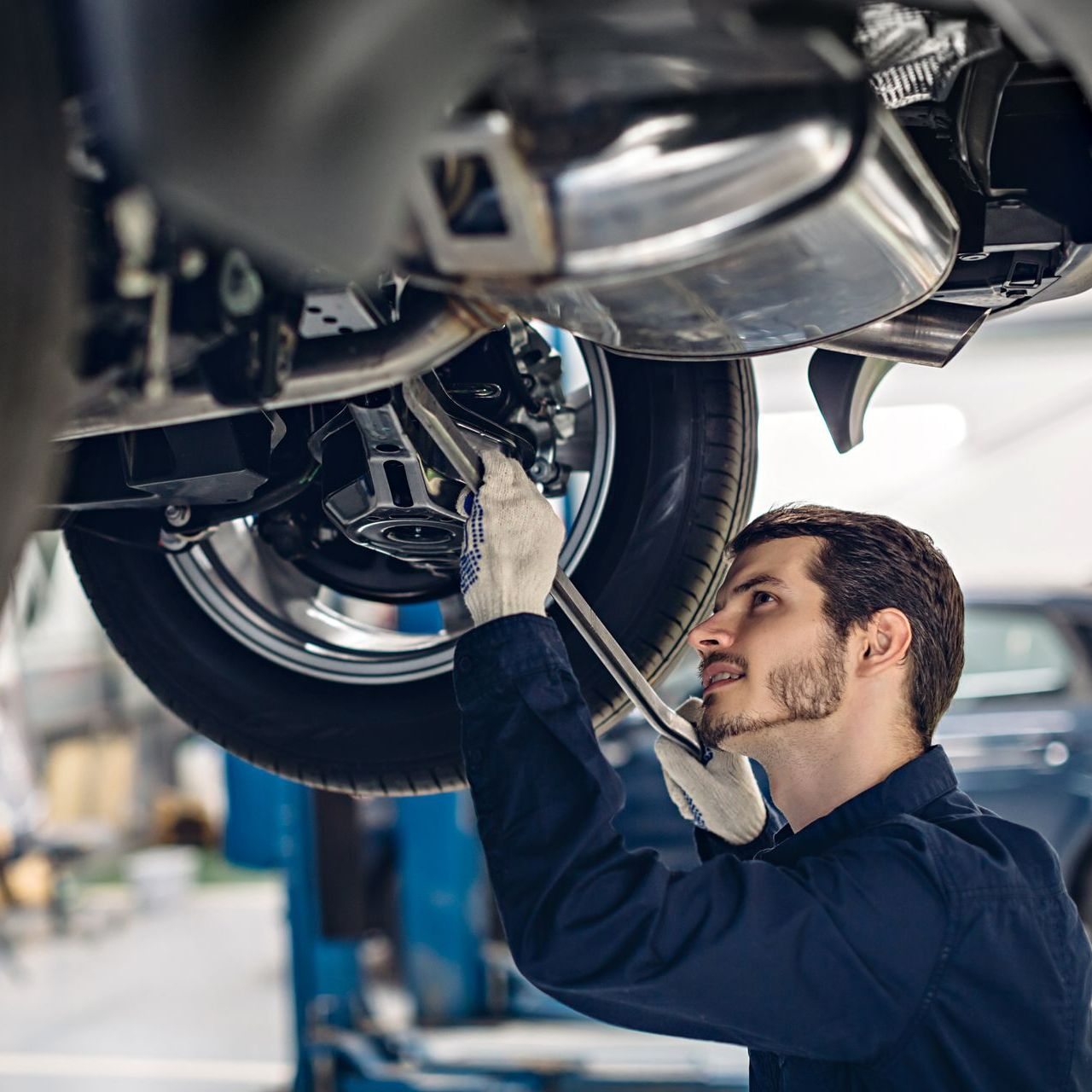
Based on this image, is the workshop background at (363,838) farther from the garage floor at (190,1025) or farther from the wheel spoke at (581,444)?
the wheel spoke at (581,444)

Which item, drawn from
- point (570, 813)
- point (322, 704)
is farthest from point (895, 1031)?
point (322, 704)

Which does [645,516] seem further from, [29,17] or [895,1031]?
[29,17]

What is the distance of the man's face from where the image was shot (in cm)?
109

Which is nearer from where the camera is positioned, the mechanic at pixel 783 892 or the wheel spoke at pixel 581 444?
the mechanic at pixel 783 892

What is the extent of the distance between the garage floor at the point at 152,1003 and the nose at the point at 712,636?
2687mm

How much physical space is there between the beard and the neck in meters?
0.01

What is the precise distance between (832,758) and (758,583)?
0.16 metres

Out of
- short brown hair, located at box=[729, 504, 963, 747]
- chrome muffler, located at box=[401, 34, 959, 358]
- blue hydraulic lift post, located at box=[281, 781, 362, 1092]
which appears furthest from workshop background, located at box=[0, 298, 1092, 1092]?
chrome muffler, located at box=[401, 34, 959, 358]

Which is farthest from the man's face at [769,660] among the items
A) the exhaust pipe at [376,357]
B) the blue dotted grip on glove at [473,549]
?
the exhaust pipe at [376,357]

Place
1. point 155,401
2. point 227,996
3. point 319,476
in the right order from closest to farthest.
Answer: point 155,401, point 319,476, point 227,996

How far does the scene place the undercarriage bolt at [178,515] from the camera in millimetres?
1179

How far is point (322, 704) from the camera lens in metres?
1.25

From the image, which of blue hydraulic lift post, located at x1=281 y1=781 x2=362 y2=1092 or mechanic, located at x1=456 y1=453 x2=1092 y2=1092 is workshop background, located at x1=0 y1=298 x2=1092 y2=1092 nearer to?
blue hydraulic lift post, located at x1=281 y1=781 x2=362 y2=1092

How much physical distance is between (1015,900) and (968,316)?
1.53 ft
